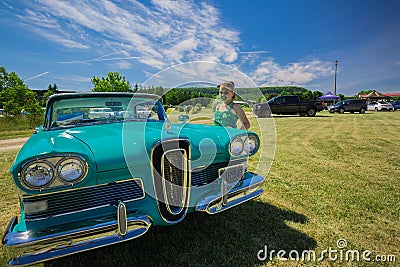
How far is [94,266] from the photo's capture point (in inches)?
80.0

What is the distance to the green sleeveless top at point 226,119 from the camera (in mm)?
3287

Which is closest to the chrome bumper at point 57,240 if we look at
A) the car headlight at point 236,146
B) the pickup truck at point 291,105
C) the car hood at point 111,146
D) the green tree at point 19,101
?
the car hood at point 111,146

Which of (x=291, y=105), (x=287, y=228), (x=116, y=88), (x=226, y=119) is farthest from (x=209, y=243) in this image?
(x=116, y=88)

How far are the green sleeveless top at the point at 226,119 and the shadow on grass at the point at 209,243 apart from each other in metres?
1.22

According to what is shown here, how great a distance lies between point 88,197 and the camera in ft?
5.83

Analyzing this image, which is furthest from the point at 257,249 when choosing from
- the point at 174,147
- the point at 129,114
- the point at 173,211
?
the point at 129,114

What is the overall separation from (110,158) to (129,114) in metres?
1.46

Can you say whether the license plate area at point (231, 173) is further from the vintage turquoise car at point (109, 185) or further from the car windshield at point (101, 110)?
the car windshield at point (101, 110)

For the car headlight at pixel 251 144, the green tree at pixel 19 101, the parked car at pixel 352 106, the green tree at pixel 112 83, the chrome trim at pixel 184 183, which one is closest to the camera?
the chrome trim at pixel 184 183

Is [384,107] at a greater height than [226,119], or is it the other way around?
[384,107]

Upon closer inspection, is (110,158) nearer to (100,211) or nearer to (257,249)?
(100,211)

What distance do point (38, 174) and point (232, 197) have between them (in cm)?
172

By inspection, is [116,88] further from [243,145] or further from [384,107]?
[384,107]

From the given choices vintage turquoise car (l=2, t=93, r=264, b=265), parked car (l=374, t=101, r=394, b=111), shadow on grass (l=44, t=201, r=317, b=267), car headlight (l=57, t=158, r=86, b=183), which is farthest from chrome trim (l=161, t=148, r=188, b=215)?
parked car (l=374, t=101, r=394, b=111)
